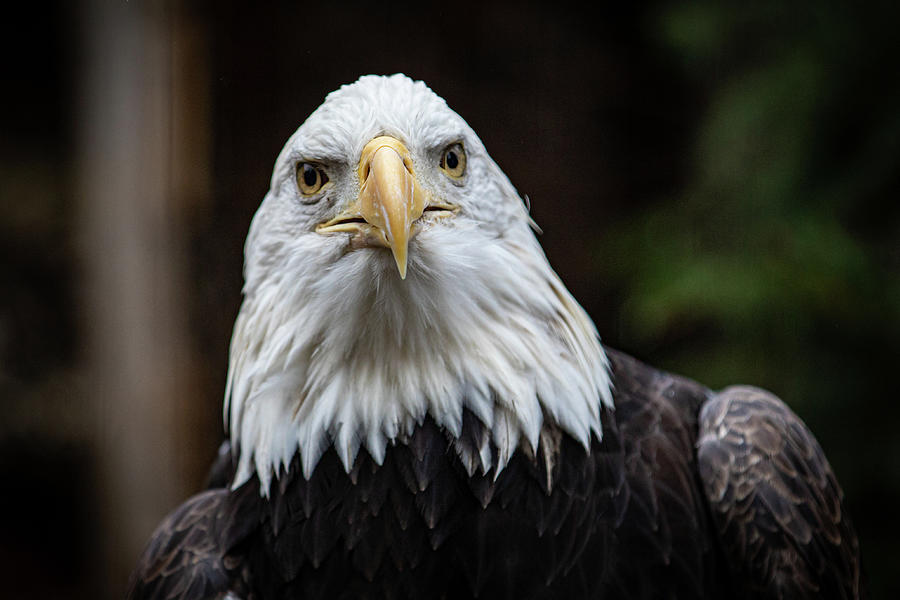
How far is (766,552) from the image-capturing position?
1823mm

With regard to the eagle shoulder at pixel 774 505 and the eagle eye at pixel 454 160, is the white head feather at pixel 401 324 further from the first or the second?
the eagle shoulder at pixel 774 505

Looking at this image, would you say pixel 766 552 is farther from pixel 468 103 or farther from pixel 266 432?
pixel 468 103

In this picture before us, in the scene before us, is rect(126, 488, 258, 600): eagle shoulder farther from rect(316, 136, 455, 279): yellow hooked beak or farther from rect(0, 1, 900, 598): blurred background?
rect(0, 1, 900, 598): blurred background

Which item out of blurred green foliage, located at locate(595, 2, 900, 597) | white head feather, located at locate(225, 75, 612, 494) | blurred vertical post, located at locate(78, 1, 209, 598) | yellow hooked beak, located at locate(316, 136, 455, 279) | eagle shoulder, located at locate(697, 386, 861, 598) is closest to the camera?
yellow hooked beak, located at locate(316, 136, 455, 279)

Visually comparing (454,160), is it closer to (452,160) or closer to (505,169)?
(452,160)

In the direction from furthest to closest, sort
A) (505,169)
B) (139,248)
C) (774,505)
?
(505,169) < (139,248) < (774,505)

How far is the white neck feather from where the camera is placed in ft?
5.49

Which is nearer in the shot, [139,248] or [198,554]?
[198,554]

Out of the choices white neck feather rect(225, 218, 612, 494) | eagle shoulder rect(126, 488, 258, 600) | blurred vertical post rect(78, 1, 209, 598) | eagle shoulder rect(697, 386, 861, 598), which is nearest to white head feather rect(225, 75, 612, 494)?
white neck feather rect(225, 218, 612, 494)

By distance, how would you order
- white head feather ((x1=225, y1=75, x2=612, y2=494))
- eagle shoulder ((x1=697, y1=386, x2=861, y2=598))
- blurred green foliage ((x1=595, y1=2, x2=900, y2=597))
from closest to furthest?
white head feather ((x1=225, y1=75, x2=612, y2=494))
eagle shoulder ((x1=697, y1=386, x2=861, y2=598))
blurred green foliage ((x1=595, y1=2, x2=900, y2=597))

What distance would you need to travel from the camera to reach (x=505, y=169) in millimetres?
4625

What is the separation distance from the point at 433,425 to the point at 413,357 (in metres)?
0.13

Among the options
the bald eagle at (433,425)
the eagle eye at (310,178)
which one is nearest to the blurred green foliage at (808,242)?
the bald eagle at (433,425)

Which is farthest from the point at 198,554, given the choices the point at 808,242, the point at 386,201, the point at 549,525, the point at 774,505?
the point at 808,242
